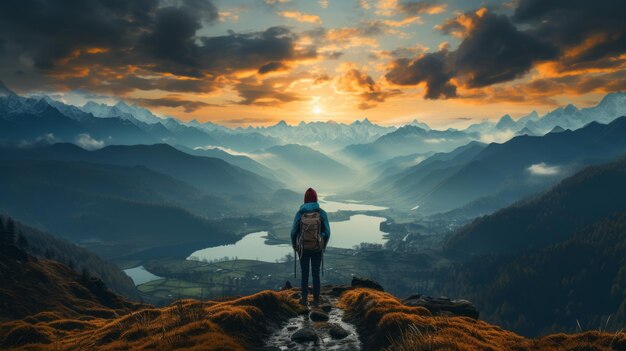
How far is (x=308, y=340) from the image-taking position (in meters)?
18.9

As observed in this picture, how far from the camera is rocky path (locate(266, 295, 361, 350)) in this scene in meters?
18.2

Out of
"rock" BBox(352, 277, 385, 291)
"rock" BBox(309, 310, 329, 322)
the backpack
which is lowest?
"rock" BBox(352, 277, 385, 291)

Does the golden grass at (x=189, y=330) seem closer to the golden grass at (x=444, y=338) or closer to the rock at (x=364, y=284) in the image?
the golden grass at (x=444, y=338)

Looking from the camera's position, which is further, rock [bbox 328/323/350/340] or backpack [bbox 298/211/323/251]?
backpack [bbox 298/211/323/251]

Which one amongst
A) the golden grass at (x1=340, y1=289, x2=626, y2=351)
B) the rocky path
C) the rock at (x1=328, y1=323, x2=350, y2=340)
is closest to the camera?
the golden grass at (x1=340, y1=289, x2=626, y2=351)

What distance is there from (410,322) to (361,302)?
30.5 ft

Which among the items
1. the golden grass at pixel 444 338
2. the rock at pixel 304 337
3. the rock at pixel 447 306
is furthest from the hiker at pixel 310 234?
the rock at pixel 447 306

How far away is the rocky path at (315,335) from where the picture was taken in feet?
59.7

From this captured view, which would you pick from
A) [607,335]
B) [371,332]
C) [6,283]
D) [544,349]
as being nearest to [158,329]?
[371,332]

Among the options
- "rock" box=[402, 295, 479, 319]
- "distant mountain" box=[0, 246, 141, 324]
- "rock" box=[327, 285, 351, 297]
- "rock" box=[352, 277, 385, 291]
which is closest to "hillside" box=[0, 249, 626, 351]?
"rock" box=[402, 295, 479, 319]

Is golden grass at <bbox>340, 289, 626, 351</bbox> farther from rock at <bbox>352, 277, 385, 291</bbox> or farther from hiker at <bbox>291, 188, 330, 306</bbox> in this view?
rock at <bbox>352, 277, 385, 291</bbox>

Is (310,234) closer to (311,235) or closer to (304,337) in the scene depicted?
(311,235)

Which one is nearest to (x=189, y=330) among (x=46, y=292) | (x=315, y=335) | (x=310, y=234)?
(x=315, y=335)

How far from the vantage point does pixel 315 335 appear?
19062mm
